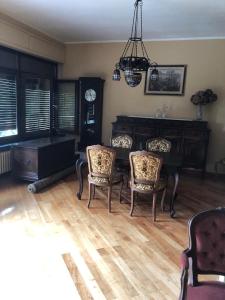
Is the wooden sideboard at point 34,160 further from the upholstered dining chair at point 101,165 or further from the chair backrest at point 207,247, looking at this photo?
the chair backrest at point 207,247

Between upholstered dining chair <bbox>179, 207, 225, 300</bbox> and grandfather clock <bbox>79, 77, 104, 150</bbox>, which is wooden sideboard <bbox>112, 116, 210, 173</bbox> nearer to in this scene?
grandfather clock <bbox>79, 77, 104, 150</bbox>

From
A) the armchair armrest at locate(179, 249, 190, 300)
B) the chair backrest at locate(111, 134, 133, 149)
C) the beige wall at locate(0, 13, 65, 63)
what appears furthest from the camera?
the chair backrest at locate(111, 134, 133, 149)

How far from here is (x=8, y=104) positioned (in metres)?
4.98

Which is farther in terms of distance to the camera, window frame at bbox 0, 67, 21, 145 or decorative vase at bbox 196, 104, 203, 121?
decorative vase at bbox 196, 104, 203, 121

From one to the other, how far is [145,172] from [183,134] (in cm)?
234

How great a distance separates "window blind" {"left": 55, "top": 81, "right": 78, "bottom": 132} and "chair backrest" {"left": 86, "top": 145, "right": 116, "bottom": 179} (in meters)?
3.02

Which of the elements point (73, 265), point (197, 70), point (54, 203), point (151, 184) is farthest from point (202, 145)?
point (73, 265)

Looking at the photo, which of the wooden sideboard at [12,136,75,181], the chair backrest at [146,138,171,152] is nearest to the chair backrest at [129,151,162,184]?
the chair backrest at [146,138,171,152]

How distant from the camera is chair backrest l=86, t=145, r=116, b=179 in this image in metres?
3.51

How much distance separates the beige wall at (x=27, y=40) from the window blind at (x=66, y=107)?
0.66 meters

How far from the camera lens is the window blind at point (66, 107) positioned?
6402 mm

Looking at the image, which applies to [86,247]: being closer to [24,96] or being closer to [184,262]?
[184,262]

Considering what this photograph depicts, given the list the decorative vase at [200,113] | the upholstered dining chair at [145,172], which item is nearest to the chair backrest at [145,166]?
the upholstered dining chair at [145,172]

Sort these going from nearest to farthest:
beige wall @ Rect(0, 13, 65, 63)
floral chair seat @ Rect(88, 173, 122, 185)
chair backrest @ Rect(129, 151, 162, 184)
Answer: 1. chair backrest @ Rect(129, 151, 162, 184)
2. floral chair seat @ Rect(88, 173, 122, 185)
3. beige wall @ Rect(0, 13, 65, 63)
